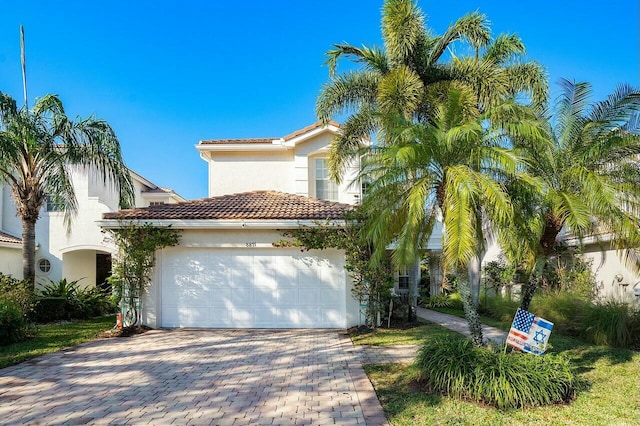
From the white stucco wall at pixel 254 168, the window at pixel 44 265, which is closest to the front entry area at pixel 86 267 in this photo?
the window at pixel 44 265

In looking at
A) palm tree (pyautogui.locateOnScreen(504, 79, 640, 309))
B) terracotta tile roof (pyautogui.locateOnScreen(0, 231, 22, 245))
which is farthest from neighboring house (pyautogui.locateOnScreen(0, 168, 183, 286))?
palm tree (pyautogui.locateOnScreen(504, 79, 640, 309))

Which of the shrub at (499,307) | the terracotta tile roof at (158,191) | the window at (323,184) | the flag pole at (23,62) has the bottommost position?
the shrub at (499,307)

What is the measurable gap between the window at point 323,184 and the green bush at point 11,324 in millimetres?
12027

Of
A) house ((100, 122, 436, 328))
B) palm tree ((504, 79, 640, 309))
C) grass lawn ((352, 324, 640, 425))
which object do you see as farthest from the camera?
house ((100, 122, 436, 328))

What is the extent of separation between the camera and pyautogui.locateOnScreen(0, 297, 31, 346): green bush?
10.5 metres

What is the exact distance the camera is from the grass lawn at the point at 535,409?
18.3 feet

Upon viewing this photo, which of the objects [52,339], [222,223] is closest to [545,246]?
[222,223]

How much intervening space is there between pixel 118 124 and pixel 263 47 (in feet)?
20.6

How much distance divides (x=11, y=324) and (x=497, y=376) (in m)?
11.7

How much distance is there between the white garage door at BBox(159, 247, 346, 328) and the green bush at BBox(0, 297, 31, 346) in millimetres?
3599

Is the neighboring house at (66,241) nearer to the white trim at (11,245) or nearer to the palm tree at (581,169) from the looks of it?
the white trim at (11,245)

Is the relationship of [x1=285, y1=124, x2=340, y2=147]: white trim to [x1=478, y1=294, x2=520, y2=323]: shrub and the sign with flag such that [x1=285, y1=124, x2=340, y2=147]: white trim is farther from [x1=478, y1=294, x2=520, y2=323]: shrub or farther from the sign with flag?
the sign with flag

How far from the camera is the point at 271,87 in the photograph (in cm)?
1808

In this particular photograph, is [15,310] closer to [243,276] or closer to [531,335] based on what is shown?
[243,276]
